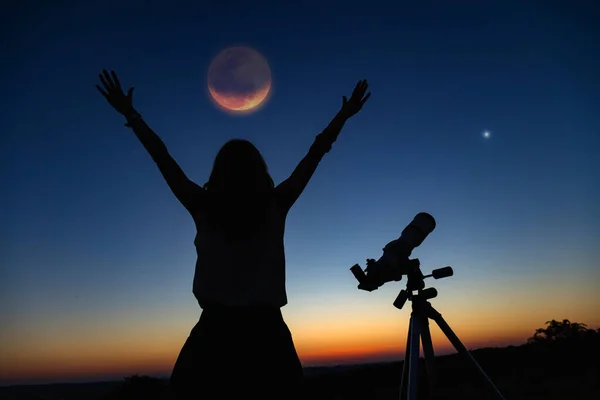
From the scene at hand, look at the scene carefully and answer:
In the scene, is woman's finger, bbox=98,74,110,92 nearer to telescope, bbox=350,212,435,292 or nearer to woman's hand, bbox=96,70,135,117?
woman's hand, bbox=96,70,135,117

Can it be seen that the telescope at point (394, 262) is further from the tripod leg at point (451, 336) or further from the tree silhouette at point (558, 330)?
the tree silhouette at point (558, 330)

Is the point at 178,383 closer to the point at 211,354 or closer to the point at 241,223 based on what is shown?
the point at 211,354

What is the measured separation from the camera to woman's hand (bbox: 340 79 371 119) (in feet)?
10.3

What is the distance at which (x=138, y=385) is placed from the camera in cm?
2394

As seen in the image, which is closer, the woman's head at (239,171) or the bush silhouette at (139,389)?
the woman's head at (239,171)

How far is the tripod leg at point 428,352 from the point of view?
3.70 metres

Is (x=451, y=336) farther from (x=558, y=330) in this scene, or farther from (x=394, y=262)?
(x=558, y=330)

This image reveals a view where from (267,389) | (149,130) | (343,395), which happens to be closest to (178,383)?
(267,389)

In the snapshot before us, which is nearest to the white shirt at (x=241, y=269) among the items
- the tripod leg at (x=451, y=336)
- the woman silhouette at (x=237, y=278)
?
the woman silhouette at (x=237, y=278)

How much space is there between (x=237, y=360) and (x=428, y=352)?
2.34 metres

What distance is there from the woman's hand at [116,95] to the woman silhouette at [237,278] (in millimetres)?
327

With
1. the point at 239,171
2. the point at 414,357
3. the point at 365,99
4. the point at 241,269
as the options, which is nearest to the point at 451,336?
the point at 414,357

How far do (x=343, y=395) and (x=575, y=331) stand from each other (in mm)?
13848

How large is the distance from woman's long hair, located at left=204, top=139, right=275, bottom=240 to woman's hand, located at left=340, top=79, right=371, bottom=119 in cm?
94
